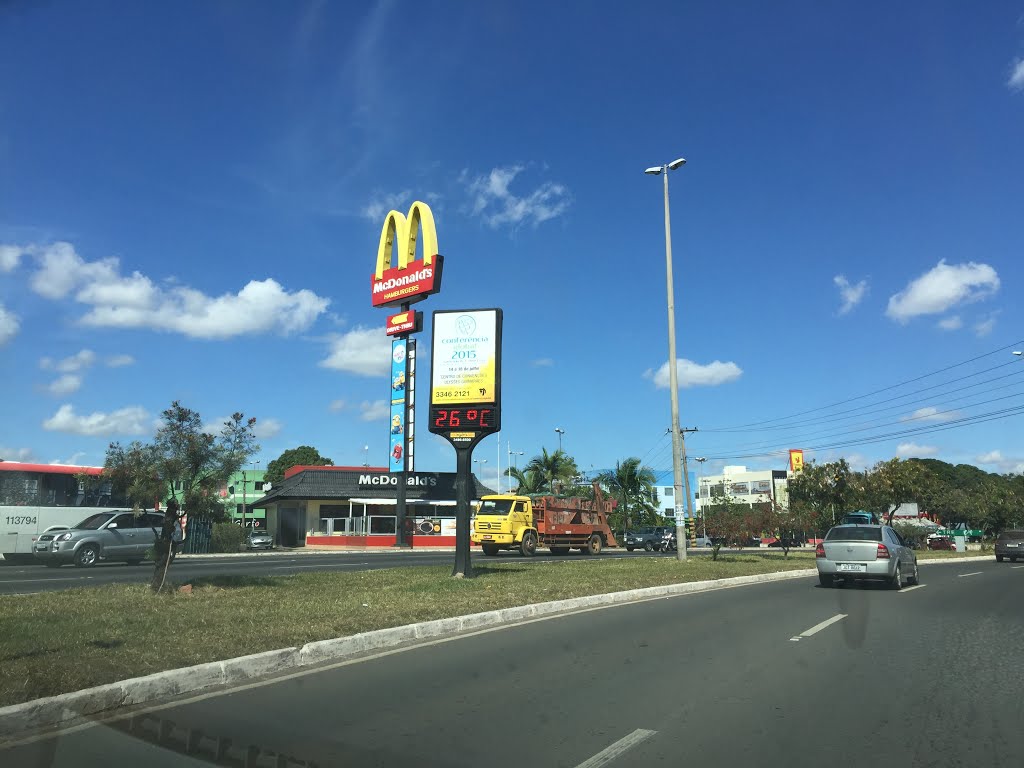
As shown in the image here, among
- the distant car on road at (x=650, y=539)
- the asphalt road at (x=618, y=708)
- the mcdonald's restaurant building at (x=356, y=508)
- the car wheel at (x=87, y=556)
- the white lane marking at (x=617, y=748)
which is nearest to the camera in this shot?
the white lane marking at (x=617, y=748)

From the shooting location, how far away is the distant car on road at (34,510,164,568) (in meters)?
24.1

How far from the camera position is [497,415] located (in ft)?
65.1

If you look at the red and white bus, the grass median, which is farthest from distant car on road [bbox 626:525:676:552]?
the red and white bus

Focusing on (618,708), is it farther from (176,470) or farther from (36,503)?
(36,503)

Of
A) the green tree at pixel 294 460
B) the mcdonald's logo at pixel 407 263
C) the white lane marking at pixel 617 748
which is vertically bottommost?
the white lane marking at pixel 617 748

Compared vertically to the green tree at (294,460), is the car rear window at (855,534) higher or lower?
lower

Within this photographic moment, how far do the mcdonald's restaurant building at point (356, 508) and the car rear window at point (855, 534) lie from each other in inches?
1246

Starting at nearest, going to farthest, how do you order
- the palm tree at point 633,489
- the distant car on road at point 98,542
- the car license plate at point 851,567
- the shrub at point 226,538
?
the car license plate at point 851,567, the distant car on road at point 98,542, the shrub at point 226,538, the palm tree at point 633,489

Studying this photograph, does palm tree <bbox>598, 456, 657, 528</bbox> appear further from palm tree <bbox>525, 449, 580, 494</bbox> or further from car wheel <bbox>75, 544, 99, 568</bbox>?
car wheel <bbox>75, 544, 99, 568</bbox>

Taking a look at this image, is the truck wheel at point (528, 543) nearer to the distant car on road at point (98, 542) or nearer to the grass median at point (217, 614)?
the grass median at point (217, 614)

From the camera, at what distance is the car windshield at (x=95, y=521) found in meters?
24.9

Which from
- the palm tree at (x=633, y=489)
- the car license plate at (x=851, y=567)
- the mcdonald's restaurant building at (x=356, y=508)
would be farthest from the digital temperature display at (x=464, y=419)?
the palm tree at (x=633, y=489)

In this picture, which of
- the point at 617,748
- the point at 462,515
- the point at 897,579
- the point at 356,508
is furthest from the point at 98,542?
the point at 356,508

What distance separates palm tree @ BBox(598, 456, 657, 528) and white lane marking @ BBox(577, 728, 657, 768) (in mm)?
53582
